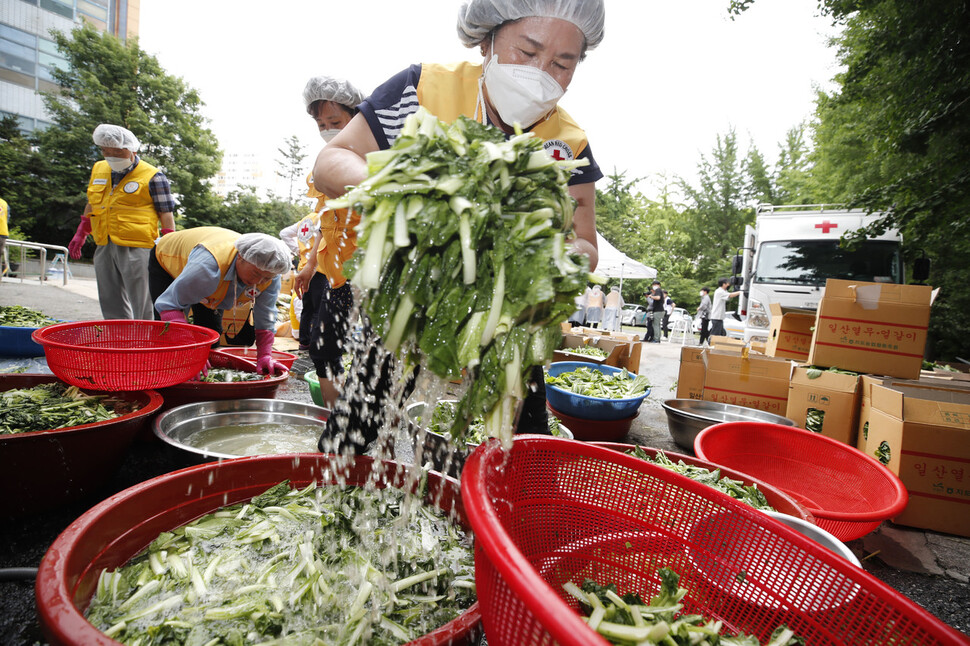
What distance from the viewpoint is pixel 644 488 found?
4.89 ft

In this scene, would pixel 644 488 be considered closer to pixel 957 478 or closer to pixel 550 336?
pixel 550 336

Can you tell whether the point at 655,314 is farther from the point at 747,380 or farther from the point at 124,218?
the point at 124,218

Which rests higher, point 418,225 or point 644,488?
point 418,225

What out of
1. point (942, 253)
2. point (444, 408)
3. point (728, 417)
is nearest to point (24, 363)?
point (444, 408)

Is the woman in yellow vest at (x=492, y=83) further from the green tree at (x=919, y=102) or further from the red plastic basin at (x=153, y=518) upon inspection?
the green tree at (x=919, y=102)

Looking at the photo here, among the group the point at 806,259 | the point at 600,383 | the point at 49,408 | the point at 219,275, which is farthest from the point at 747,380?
the point at 49,408

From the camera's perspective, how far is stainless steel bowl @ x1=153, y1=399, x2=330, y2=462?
8.50 ft

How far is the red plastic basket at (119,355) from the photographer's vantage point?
2293 mm

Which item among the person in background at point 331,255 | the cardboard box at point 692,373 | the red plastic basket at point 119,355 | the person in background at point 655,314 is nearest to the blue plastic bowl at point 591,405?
the cardboard box at point 692,373

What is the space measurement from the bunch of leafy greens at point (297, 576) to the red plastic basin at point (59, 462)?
80 cm

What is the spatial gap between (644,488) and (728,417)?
3162 mm

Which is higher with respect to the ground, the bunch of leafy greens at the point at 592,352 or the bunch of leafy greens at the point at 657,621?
the bunch of leafy greens at the point at 592,352

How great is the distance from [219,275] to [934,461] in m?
5.42

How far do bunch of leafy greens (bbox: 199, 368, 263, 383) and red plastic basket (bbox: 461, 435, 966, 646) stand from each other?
2998 mm
